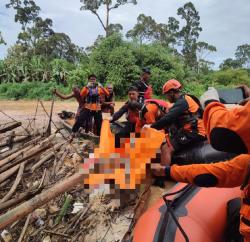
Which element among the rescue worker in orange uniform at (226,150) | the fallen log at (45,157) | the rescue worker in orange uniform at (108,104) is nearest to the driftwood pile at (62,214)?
the fallen log at (45,157)

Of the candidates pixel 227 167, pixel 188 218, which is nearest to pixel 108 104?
pixel 188 218

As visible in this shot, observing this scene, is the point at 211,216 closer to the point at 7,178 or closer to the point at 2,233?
the point at 2,233

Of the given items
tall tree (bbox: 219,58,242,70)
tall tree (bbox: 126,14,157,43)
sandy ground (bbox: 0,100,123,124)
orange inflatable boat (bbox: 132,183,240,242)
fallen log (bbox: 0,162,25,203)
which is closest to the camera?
orange inflatable boat (bbox: 132,183,240,242)

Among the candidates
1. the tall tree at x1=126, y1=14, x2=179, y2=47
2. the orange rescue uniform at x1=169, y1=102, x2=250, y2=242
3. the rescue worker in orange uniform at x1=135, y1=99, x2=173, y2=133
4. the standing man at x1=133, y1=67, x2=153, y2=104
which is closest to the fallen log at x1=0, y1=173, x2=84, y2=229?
the orange rescue uniform at x1=169, y1=102, x2=250, y2=242

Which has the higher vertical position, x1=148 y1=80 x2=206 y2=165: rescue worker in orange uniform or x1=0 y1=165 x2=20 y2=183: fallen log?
x1=148 y1=80 x2=206 y2=165: rescue worker in orange uniform

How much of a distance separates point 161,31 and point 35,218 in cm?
3456

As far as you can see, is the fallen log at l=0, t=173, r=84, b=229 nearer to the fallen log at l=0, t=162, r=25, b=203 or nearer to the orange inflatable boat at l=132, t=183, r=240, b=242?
the orange inflatable boat at l=132, t=183, r=240, b=242

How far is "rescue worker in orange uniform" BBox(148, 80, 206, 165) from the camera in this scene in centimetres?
505

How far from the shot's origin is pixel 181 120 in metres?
5.22

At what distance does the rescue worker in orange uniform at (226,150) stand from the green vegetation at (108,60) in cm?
1370

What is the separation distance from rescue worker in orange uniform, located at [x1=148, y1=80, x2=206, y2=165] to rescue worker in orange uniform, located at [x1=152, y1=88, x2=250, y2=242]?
248cm

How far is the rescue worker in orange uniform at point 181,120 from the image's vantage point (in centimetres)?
505

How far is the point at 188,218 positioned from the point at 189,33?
37.5 meters

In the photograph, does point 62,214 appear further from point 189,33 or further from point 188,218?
point 189,33
